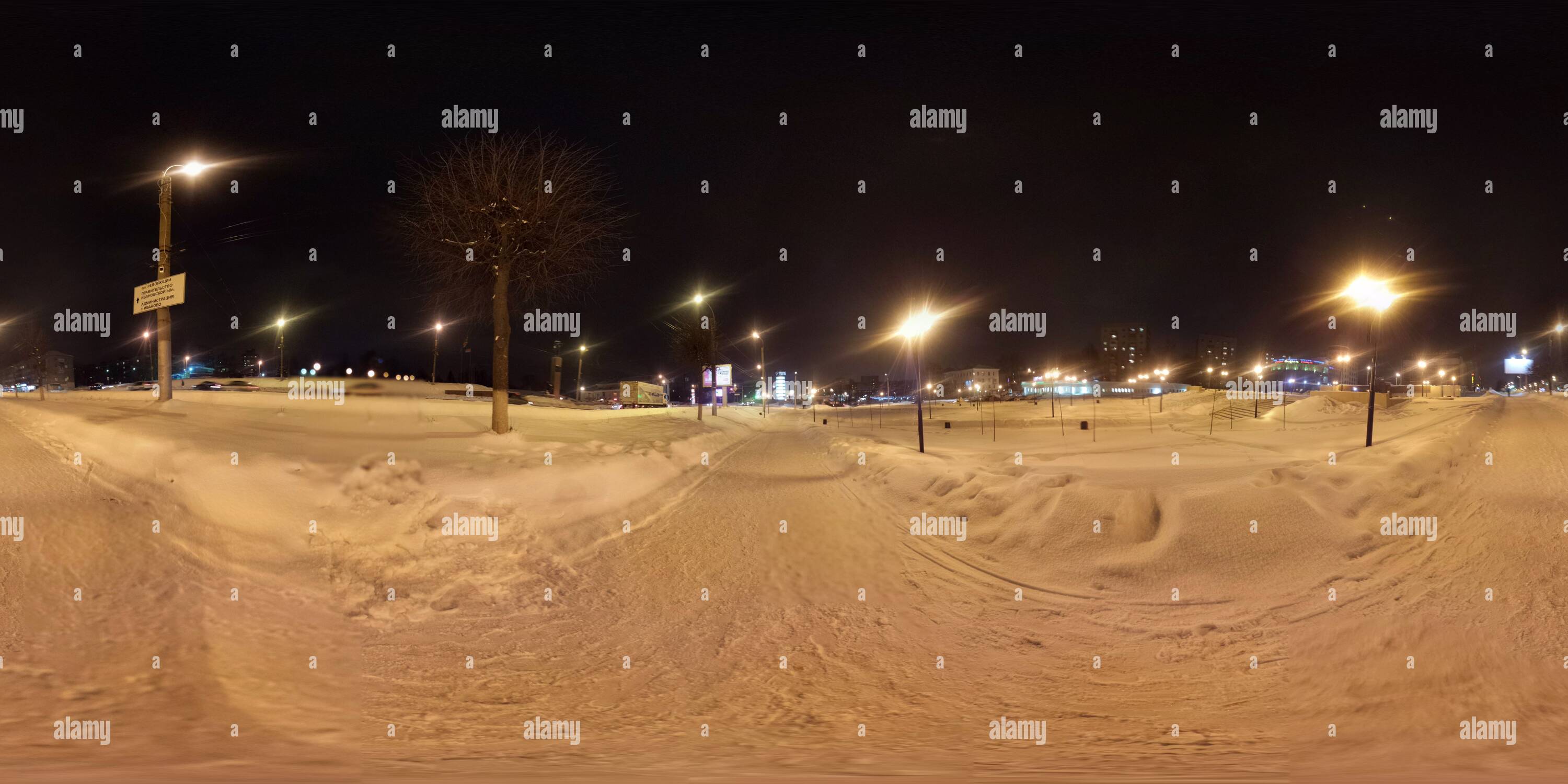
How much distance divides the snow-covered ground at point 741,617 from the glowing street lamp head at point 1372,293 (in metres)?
11.0

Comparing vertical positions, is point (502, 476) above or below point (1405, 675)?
above

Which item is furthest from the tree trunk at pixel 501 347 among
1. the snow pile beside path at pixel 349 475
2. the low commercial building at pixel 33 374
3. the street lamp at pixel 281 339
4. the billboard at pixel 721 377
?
the low commercial building at pixel 33 374

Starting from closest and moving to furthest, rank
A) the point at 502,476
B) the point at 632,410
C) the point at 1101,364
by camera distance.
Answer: the point at 502,476
the point at 632,410
the point at 1101,364

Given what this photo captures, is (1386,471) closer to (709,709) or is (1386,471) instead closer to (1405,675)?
(1405,675)

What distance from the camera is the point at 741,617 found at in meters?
8.18

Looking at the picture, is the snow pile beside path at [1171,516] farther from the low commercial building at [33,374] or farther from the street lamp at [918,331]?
the low commercial building at [33,374]

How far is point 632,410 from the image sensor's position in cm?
4694

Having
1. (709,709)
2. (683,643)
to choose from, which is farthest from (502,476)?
(709,709)

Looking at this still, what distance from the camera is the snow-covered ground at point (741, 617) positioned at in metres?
5.32

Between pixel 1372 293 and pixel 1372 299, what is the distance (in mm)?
319

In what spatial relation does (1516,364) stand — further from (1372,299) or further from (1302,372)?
(1372,299)

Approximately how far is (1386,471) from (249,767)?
18107mm

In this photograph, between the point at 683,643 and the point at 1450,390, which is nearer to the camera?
the point at 683,643

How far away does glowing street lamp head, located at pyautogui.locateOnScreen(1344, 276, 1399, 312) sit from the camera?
76.2ft
